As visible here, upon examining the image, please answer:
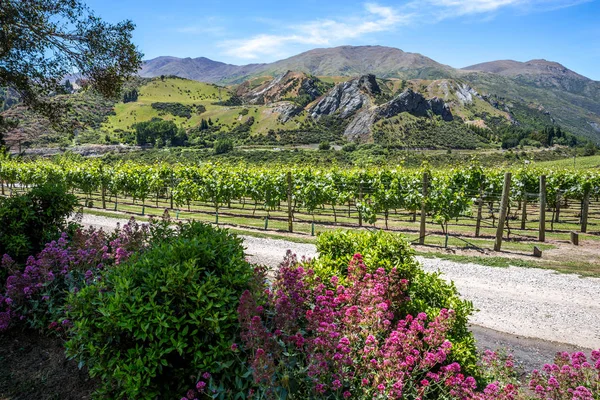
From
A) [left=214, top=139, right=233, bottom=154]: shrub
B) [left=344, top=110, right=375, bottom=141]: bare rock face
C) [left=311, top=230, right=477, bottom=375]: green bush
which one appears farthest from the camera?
[left=344, top=110, right=375, bottom=141]: bare rock face

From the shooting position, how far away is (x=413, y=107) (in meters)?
165

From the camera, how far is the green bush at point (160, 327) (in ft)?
9.78

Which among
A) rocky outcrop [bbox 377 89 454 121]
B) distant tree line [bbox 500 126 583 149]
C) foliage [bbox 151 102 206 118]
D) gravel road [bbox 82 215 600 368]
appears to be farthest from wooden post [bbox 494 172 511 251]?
foliage [bbox 151 102 206 118]

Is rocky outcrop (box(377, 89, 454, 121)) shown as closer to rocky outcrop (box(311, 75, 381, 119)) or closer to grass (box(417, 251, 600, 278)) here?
rocky outcrop (box(311, 75, 381, 119))

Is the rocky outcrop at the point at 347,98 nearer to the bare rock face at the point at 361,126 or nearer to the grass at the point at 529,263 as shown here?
the bare rock face at the point at 361,126

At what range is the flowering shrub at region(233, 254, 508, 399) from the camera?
2707 mm

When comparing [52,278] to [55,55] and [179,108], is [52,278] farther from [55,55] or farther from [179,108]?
[179,108]

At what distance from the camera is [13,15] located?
7.86 metres

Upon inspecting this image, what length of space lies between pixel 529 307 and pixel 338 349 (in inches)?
→ 270

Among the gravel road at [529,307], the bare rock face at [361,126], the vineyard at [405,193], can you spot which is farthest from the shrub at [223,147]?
the gravel road at [529,307]

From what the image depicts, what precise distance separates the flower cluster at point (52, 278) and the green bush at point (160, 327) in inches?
61.6

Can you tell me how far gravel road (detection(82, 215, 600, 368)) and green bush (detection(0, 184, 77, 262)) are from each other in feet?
12.4

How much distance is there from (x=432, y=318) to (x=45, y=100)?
36.3 feet

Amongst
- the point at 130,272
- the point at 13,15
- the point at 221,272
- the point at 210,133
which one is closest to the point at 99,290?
the point at 130,272
